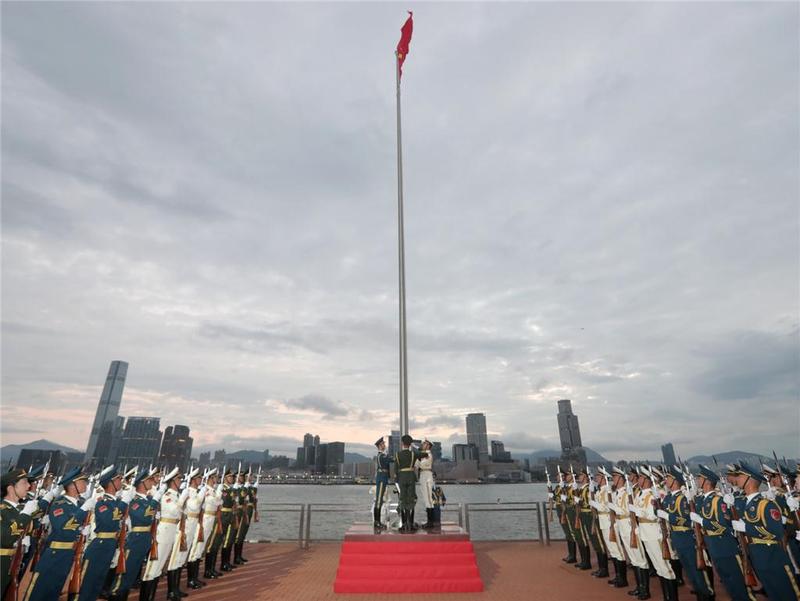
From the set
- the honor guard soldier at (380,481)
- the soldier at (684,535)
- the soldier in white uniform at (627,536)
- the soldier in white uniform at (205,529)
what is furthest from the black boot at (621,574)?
the soldier in white uniform at (205,529)

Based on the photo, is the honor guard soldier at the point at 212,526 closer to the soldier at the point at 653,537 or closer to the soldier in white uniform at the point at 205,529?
the soldier in white uniform at the point at 205,529

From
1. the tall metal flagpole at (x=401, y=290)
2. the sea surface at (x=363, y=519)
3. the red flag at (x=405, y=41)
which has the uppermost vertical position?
the red flag at (x=405, y=41)

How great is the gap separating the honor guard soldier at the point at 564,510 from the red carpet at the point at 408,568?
13.9 ft

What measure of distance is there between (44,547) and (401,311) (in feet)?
32.9

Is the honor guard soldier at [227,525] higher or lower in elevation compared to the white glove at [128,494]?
lower

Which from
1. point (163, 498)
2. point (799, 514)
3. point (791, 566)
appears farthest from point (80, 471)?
point (799, 514)

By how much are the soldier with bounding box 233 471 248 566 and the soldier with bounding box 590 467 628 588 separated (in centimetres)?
914

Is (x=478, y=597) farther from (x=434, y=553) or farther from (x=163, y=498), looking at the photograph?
(x=163, y=498)

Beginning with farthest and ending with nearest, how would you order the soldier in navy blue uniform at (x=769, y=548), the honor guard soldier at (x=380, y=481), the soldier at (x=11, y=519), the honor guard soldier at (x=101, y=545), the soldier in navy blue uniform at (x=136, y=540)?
the honor guard soldier at (x=380, y=481) → the soldier in navy blue uniform at (x=136, y=540) → the honor guard soldier at (x=101, y=545) → the soldier in navy blue uniform at (x=769, y=548) → the soldier at (x=11, y=519)

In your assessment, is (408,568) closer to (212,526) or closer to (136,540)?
(212,526)

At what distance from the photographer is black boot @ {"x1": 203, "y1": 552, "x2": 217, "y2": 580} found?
1028 centimetres

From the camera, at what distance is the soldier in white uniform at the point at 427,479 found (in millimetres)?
11086

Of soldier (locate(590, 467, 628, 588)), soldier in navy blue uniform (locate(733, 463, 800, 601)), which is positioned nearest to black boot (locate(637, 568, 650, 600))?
soldier (locate(590, 467, 628, 588))

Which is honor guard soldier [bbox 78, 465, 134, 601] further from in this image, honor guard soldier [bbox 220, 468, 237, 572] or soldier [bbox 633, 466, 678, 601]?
soldier [bbox 633, 466, 678, 601]
